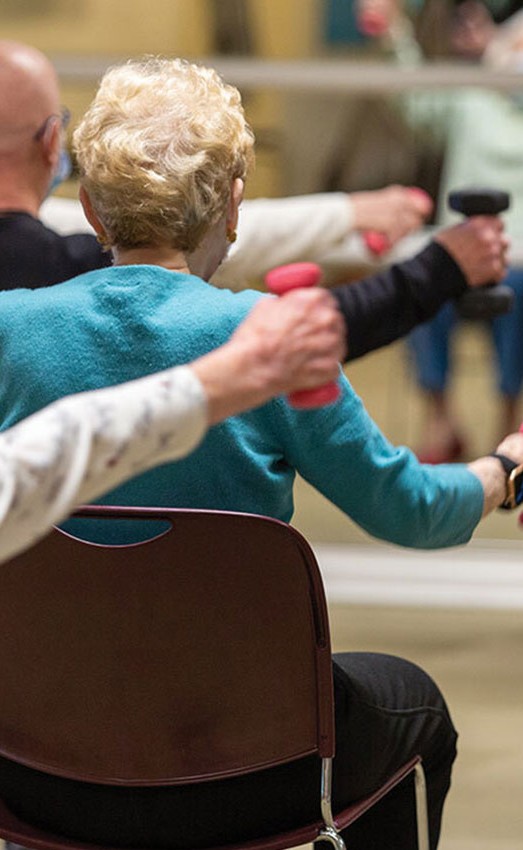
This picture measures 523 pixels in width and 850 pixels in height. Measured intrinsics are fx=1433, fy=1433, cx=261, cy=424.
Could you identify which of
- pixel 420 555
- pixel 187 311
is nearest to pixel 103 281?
pixel 187 311

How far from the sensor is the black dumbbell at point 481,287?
2068 millimetres

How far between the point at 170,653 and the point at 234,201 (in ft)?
1.55

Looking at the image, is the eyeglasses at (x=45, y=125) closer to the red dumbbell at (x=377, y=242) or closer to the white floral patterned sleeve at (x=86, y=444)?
the red dumbbell at (x=377, y=242)

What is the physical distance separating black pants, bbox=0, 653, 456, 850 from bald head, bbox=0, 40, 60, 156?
0.94 metres

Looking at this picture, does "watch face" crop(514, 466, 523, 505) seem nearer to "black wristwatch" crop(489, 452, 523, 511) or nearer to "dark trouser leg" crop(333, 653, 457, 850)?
"black wristwatch" crop(489, 452, 523, 511)

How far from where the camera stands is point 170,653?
130cm

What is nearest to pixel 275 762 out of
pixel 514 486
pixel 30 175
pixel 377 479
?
pixel 377 479

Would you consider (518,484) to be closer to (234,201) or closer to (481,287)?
(234,201)

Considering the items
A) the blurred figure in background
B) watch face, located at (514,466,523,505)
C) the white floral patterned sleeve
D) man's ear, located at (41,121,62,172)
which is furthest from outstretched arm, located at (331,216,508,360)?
the blurred figure in background

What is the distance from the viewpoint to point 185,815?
53.8 inches

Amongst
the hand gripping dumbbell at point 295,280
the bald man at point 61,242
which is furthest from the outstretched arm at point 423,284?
the hand gripping dumbbell at point 295,280

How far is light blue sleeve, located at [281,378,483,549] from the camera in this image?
1338mm

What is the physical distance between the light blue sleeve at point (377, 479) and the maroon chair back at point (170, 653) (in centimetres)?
12

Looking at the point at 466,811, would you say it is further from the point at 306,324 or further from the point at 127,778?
the point at 306,324
